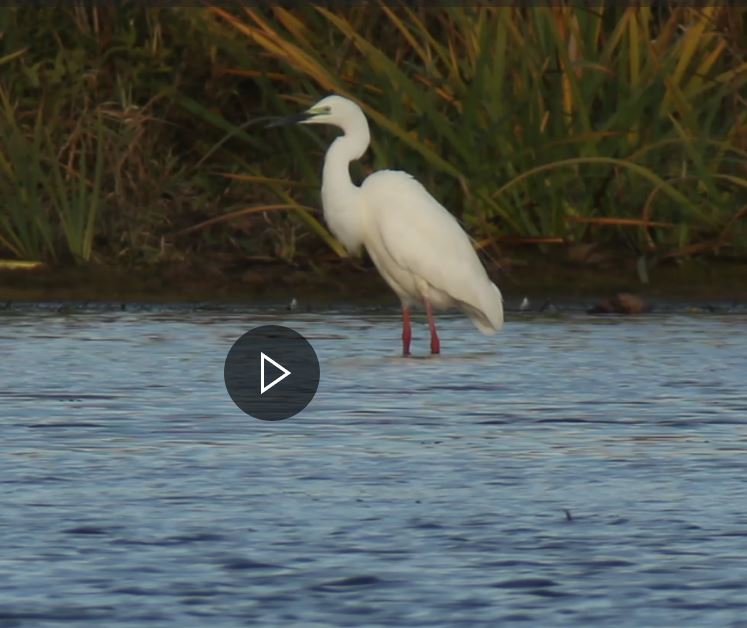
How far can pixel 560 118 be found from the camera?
1545 centimetres

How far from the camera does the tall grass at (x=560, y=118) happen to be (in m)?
15.2

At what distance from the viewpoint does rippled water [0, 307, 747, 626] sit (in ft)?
19.2

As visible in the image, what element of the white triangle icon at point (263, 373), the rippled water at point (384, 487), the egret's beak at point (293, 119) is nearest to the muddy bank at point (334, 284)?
the egret's beak at point (293, 119)

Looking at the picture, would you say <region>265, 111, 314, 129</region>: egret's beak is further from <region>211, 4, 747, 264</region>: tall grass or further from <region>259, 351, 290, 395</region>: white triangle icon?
<region>259, 351, 290, 395</region>: white triangle icon

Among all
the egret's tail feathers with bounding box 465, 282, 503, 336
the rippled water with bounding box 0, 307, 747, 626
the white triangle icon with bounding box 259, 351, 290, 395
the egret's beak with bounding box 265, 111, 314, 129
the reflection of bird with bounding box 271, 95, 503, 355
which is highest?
the egret's beak with bounding box 265, 111, 314, 129

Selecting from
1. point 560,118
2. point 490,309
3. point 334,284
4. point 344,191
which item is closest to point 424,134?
point 560,118

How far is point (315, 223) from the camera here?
50.6ft

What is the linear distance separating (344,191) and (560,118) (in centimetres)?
239

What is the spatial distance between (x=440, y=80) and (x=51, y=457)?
782cm

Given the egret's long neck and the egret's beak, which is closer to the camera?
the egret's long neck

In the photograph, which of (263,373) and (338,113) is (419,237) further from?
(263,373)

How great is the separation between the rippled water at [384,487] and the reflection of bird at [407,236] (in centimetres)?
59
